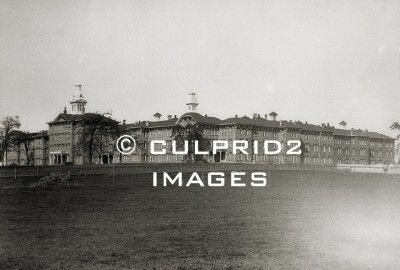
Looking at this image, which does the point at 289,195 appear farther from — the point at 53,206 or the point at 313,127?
the point at 313,127

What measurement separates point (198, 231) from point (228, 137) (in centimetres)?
7978

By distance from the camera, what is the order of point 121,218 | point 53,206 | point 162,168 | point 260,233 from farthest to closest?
point 162,168
point 53,206
point 121,218
point 260,233

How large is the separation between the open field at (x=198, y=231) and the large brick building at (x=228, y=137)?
52.9 meters

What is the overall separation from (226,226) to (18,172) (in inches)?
1253

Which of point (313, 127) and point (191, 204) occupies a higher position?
point (313, 127)

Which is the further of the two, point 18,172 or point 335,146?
point 335,146

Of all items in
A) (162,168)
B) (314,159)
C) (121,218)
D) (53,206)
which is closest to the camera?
(121,218)

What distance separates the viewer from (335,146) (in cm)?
11731

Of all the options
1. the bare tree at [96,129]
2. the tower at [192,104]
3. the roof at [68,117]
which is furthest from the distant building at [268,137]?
the bare tree at [96,129]

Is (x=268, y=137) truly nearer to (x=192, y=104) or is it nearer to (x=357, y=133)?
(x=192, y=104)

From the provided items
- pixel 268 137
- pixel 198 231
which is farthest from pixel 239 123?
pixel 198 231

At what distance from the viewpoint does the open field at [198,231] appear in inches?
533

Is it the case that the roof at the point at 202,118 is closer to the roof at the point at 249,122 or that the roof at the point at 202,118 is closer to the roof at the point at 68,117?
the roof at the point at 249,122

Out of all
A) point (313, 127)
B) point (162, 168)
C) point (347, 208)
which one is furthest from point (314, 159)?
point (347, 208)
